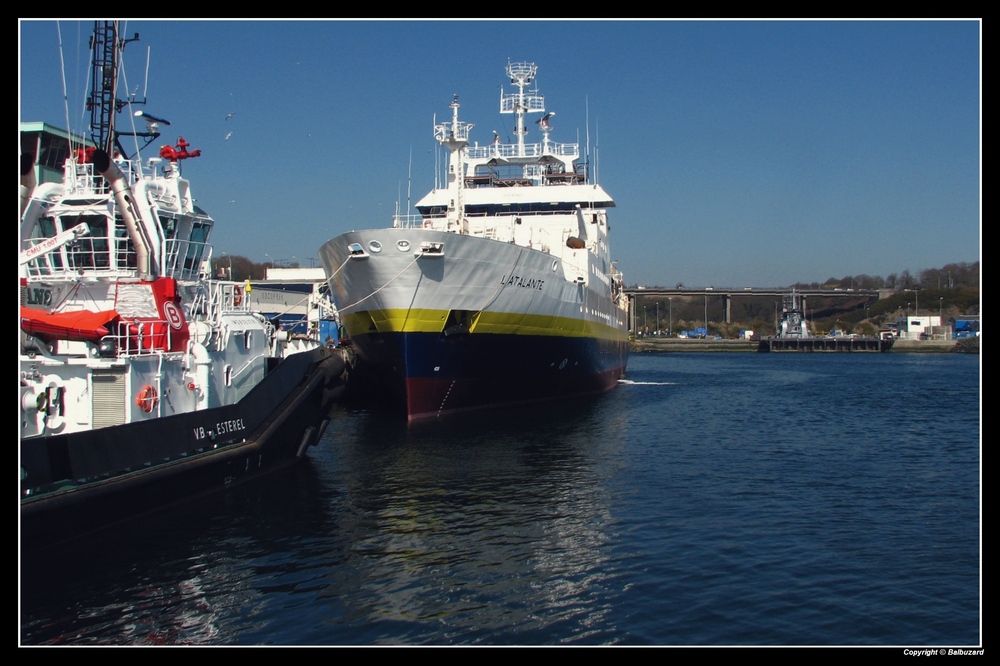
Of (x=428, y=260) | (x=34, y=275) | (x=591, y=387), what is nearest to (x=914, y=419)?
(x=591, y=387)

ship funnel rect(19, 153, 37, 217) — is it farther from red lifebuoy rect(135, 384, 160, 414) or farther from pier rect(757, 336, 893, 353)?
pier rect(757, 336, 893, 353)

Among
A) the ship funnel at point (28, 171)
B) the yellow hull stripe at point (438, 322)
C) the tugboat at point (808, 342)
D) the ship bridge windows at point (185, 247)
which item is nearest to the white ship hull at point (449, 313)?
the yellow hull stripe at point (438, 322)

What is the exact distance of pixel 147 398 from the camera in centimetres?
1578

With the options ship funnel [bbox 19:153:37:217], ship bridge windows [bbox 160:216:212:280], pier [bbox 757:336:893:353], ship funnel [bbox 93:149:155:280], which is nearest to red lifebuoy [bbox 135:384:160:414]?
ship funnel [bbox 93:149:155:280]

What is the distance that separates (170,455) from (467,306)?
15162 mm

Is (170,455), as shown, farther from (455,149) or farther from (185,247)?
(455,149)

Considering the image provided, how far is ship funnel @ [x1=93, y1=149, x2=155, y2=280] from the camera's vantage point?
16188 mm

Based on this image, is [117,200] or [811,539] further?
[117,200]

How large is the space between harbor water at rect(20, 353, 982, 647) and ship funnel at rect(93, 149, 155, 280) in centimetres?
504

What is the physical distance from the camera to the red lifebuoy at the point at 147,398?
51.3 ft

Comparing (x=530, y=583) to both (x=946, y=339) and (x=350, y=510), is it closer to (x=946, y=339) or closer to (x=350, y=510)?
(x=350, y=510)

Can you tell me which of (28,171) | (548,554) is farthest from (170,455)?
(28,171)

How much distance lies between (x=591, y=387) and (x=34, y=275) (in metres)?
29.5
